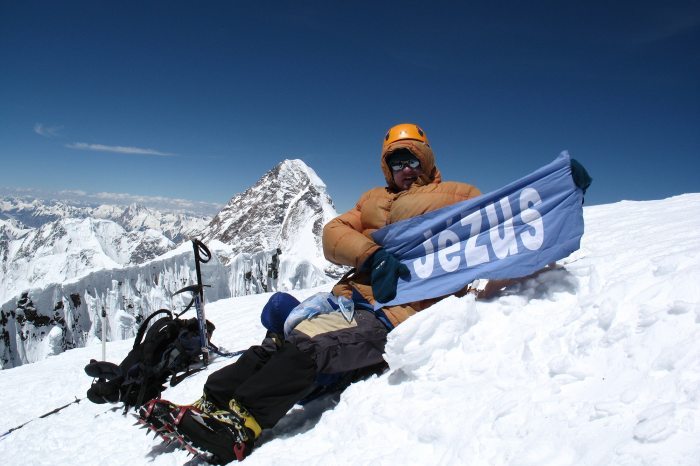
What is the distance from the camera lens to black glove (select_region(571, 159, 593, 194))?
127 inches

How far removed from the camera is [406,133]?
12.5 ft

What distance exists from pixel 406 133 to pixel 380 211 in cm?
82

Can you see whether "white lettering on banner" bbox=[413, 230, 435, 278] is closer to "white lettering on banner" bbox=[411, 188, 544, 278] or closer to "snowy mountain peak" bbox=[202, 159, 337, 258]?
"white lettering on banner" bbox=[411, 188, 544, 278]

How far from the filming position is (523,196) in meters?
3.30

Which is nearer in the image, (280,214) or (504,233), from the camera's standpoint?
(504,233)

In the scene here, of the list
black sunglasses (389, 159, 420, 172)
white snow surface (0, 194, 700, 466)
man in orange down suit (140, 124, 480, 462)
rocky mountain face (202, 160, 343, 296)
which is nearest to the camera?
white snow surface (0, 194, 700, 466)

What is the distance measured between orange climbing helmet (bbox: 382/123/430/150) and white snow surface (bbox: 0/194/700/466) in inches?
68.3

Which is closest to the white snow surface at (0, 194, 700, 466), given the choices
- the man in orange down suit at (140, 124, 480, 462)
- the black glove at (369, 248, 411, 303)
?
the man in orange down suit at (140, 124, 480, 462)

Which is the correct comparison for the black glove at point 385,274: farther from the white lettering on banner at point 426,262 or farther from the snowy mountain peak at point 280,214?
the snowy mountain peak at point 280,214

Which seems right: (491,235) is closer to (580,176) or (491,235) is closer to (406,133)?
(580,176)

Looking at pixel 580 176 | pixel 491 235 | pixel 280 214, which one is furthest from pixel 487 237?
pixel 280 214

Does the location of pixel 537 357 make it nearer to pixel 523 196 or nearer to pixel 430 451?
pixel 430 451

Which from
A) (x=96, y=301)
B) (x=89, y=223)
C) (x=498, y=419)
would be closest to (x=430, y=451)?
(x=498, y=419)

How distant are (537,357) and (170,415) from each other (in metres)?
2.30
